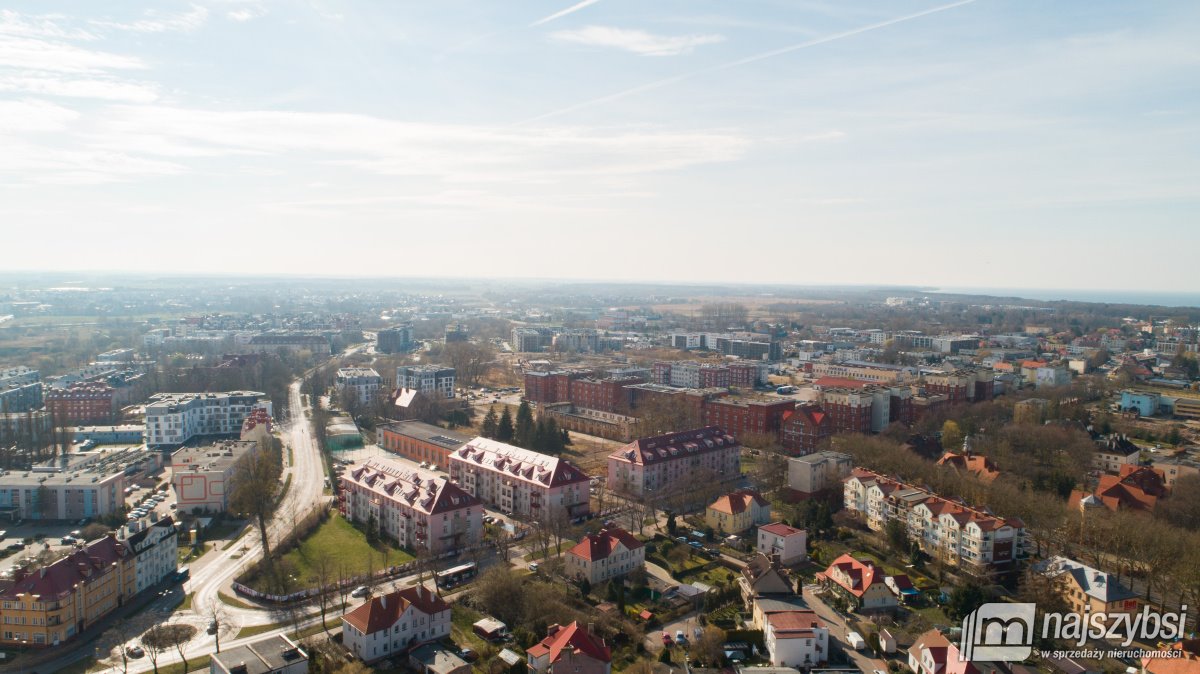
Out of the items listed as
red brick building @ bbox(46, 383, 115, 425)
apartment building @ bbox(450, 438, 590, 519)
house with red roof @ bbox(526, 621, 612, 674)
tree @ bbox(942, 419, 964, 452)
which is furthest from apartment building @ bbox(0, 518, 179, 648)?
tree @ bbox(942, 419, 964, 452)

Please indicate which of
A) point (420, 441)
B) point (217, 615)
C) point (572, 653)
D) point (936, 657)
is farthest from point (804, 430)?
point (217, 615)

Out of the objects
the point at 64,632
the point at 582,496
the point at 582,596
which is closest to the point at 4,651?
the point at 64,632

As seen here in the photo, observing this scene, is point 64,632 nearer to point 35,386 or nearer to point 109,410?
point 109,410

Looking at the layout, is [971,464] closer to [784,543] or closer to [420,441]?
[784,543]

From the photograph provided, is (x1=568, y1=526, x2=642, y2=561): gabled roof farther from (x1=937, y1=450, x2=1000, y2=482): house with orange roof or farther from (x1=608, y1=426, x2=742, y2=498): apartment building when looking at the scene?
(x1=937, y1=450, x2=1000, y2=482): house with orange roof

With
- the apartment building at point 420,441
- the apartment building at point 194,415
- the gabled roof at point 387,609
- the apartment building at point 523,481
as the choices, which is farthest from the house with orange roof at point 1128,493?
the apartment building at point 194,415

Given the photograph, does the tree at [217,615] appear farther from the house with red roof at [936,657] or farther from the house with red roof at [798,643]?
the house with red roof at [936,657]
